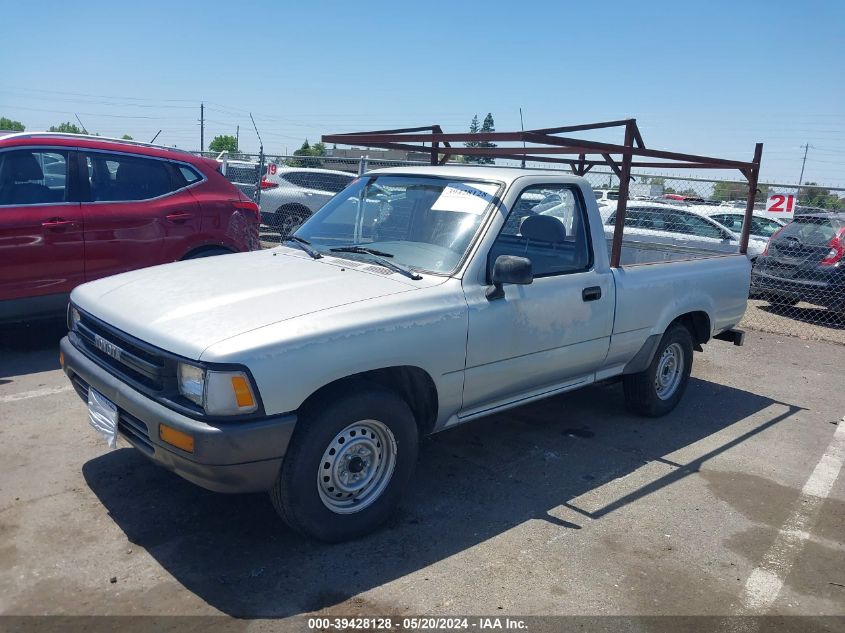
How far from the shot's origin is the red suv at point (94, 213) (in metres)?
6.10

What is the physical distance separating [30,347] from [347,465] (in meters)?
4.49

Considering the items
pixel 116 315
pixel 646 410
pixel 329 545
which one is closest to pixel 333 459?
pixel 329 545

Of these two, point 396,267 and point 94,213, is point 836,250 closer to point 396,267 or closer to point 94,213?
point 396,267

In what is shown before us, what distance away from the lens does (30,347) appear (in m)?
6.68

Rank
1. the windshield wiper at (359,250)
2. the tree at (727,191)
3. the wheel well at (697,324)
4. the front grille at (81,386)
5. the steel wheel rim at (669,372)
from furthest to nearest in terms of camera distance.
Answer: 1. the tree at (727,191)
2. the wheel well at (697,324)
3. the steel wheel rim at (669,372)
4. the windshield wiper at (359,250)
5. the front grille at (81,386)

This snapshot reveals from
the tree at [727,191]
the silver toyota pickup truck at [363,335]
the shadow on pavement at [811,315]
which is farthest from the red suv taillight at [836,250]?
the silver toyota pickup truck at [363,335]

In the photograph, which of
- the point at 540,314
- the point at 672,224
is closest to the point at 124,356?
the point at 540,314

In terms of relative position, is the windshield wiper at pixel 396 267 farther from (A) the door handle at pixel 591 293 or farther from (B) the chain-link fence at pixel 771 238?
(B) the chain-link fence at pixel 771 238

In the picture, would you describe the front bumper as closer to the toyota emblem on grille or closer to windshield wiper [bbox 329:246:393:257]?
the toyota emblem on grille

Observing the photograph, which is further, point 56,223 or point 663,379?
point 56,223

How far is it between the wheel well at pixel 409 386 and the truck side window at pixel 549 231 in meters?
1.06

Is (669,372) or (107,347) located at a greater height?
(107,347)

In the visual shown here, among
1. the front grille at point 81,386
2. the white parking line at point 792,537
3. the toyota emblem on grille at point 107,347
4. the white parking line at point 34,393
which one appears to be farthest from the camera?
the white parking line at point 34,393

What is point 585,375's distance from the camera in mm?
5008
